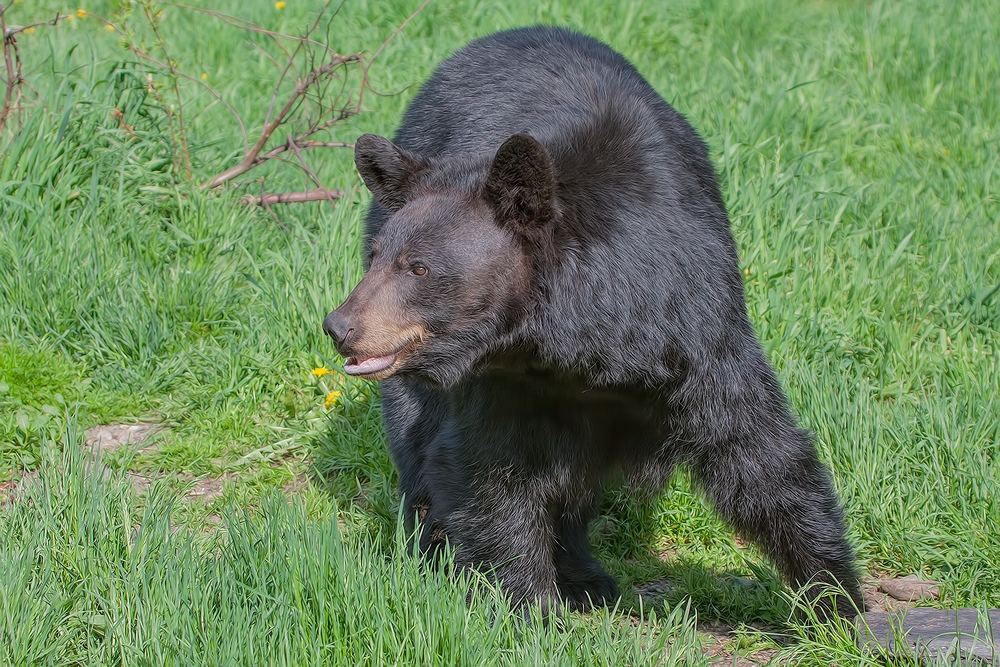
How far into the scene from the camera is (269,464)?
15.4 ft

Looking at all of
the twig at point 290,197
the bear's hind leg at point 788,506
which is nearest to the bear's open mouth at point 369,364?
the bear's hind leg at point 788,506

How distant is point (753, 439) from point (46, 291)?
331cm

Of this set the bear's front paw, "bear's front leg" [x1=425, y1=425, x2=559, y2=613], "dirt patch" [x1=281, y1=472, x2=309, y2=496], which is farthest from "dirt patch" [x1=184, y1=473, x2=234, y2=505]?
the bear's front paw

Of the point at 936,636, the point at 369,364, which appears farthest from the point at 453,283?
the point at 936,636

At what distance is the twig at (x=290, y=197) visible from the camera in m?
5.75

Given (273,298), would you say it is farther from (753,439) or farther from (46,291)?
(753,439)

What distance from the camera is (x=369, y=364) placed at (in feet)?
9.84

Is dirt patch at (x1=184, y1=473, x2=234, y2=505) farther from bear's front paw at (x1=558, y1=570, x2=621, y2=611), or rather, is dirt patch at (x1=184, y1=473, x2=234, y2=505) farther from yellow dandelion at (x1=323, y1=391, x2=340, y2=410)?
bear's front paw at (x1=558, y1=570, x2=621, y2=611)

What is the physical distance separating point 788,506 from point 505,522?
881 millimetres

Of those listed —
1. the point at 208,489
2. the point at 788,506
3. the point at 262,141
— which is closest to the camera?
the point at 788,506

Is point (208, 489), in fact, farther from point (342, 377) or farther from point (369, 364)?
point (369, 364)

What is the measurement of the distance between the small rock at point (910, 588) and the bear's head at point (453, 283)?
1791mm

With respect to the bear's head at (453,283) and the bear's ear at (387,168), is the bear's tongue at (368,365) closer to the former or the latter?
the bear's head at (453,283)

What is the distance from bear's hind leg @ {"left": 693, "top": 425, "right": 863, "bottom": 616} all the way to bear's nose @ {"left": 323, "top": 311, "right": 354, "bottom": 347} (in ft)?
3.79
